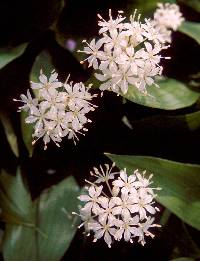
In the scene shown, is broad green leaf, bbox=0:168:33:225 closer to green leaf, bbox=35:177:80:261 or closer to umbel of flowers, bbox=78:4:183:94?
green leaf, bbox=35:177:80:261

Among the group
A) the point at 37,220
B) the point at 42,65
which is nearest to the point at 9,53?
the point at 42,65

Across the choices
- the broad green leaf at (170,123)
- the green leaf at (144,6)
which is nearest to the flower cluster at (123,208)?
the broad green leaf at (170,123)

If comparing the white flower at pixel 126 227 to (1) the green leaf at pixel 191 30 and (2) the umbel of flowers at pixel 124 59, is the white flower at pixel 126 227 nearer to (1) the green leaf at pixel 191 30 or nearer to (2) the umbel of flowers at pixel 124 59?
(2) the umbel of flowers at pixel 124 59

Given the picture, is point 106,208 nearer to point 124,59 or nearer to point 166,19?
point 124,59

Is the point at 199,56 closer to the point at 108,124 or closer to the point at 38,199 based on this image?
the point at 108,124

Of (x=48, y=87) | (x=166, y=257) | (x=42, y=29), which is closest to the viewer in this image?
(x=48, y=87)

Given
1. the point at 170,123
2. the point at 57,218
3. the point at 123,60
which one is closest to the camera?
the point at 123,60

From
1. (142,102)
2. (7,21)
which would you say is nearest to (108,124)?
(142,102)
